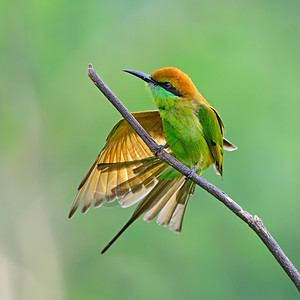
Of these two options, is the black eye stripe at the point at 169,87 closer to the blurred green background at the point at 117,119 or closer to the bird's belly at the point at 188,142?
the bird's belly at the point at 188,142

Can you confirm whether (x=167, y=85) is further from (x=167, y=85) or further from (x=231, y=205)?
(x=231, y=205)

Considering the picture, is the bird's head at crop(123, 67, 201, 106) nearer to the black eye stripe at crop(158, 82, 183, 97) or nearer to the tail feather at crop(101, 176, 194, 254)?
the black eye stripe at crop(158, 82, 183, 97)

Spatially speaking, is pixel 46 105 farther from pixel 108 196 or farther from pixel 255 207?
pixel 108 196

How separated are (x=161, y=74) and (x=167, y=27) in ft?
8.81

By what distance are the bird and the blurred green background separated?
3.59ft

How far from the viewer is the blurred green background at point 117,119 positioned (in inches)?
149

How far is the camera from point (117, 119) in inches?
169

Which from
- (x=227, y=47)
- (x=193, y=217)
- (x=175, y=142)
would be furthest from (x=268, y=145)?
(x=175, y=142)

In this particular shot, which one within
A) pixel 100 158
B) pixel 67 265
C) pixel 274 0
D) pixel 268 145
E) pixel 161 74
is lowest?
pixel 67 265

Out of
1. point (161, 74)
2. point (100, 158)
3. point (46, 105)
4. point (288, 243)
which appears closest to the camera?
point (161, 74)

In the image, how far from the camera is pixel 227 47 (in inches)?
174

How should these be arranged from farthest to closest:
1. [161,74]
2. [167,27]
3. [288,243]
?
[167,27] → [288,243] → [161,74]

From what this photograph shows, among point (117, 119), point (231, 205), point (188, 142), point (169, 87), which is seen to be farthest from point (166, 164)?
point (117, 119)

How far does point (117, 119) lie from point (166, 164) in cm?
186
